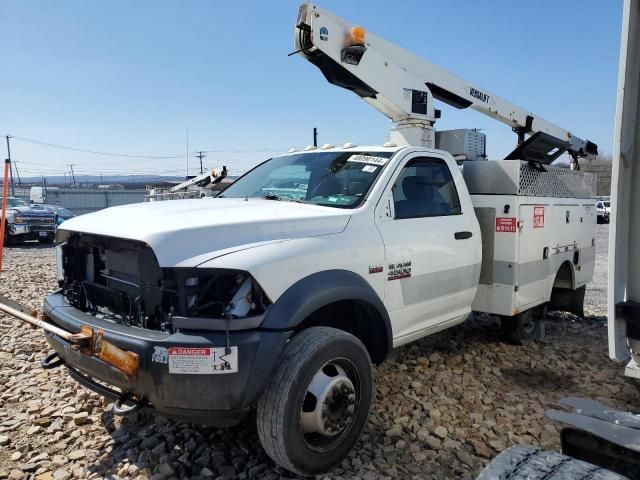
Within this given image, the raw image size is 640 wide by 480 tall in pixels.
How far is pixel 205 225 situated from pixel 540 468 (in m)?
1.83

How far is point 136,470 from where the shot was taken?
279 cm

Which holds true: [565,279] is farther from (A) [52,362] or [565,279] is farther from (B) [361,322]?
(A) [52,362]

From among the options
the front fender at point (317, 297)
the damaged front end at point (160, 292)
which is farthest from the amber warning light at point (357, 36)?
the damaged front end at point (160, 292)

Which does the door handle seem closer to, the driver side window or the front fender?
the driver side window

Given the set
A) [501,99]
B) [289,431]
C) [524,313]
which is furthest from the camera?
[501,99]

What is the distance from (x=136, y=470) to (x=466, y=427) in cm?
212

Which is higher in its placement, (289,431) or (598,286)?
(289,431)

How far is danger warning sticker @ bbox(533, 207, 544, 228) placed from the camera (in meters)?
4.64

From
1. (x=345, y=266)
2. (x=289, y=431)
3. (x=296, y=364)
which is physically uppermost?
(x=345, y=266)

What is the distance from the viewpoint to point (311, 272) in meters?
2.74

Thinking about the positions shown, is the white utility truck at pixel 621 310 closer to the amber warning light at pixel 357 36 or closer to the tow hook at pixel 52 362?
the tow hook at pixel 52 362

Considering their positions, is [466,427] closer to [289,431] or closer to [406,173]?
[289,431]

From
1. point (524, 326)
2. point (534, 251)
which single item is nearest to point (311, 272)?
point (534, 251)

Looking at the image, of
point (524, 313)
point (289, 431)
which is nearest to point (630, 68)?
point (289, 431)
